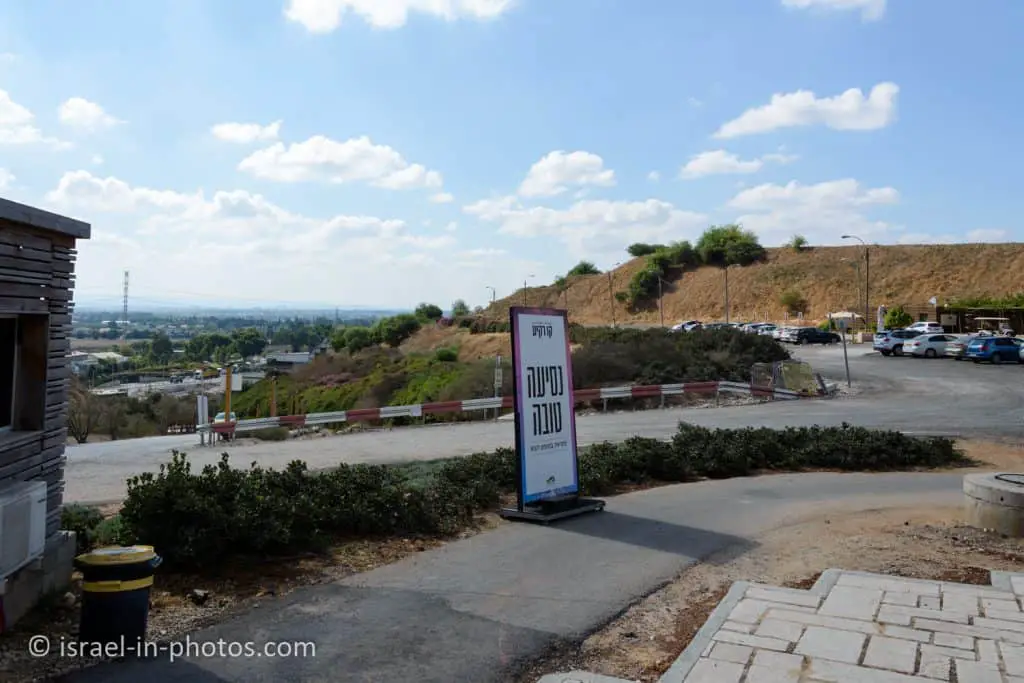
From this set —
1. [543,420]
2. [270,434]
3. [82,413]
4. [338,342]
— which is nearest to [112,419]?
[82,413]

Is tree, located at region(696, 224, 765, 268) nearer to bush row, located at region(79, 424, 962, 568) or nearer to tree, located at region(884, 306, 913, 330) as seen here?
tree, located at region(884, 306, 913, 330)

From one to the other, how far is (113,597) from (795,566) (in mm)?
6030

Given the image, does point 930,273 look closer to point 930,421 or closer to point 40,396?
point 930,421

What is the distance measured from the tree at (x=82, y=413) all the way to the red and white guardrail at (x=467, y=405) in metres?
8.92

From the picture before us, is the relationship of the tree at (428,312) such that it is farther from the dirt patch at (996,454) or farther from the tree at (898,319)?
the dirt patch at (996,454)

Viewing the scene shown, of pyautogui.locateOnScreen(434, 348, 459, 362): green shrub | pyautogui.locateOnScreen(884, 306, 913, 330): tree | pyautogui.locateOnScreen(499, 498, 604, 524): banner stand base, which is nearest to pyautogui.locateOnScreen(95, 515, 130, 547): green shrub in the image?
pyautogui.locateOnScreen(499, 498, 604, 524): banner stand base

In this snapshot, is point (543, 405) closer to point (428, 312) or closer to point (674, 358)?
point (674, 358)

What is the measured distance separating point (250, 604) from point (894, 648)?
4.69 m

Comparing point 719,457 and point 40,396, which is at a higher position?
point 40,396

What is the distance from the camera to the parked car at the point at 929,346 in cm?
4850

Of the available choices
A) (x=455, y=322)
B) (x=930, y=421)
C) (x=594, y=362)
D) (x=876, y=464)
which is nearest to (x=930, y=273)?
(x=455, y=322)

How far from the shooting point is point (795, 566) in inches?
334

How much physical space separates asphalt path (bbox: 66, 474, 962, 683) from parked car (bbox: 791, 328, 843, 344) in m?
53.2

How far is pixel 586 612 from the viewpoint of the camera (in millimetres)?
6848
